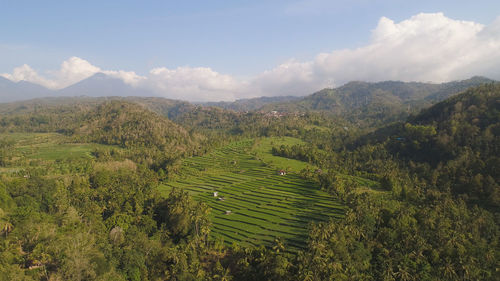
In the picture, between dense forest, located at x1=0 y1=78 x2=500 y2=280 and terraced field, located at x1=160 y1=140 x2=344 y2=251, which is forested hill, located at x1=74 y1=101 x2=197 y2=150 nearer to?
dense forest, located at x1=0 y1=78 x2=500 y2=280

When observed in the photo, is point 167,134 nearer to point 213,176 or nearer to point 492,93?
point 213,176

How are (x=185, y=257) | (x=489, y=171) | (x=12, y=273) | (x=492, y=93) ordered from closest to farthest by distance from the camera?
(x=12, y=273)
(x=185, y=257)
(x=489, y=171)
(x=492, y=93)

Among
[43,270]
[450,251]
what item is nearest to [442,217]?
[450,251]

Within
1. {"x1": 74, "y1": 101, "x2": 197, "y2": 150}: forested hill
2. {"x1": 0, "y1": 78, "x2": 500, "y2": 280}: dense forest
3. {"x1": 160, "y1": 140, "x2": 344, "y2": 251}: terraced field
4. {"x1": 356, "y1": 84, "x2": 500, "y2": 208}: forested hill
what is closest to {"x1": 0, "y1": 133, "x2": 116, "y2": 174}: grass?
{"x1": 0, "y1": 78, "x2": 500, "y2": 280}: dense forest

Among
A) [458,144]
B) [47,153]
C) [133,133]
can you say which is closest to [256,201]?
[458,144]

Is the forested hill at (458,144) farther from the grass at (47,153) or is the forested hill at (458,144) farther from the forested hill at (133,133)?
the grass at (47,153)

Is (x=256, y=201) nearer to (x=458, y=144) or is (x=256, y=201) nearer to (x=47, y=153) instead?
(x=458, y=144)

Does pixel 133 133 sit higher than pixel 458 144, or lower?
lower

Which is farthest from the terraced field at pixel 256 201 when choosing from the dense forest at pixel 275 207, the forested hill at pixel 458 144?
the forested hill at pixel 458 144
